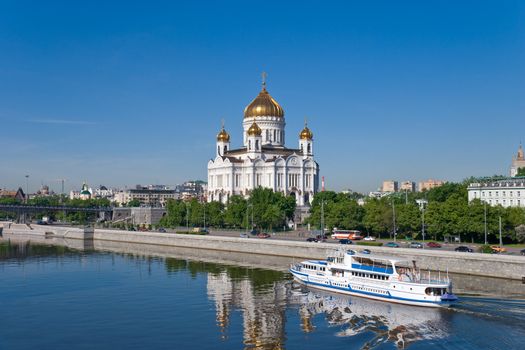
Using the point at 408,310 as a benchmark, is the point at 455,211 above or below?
above

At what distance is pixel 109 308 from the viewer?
41.5 metres

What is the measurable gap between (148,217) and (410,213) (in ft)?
242

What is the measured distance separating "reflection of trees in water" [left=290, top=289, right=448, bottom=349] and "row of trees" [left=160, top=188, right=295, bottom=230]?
159 ft

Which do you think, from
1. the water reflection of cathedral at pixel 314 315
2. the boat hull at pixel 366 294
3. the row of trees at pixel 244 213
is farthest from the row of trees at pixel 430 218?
the water reflection of cathedral at pixel 314 315

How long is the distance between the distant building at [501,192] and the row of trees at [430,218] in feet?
11.6

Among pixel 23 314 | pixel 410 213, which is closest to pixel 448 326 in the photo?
pixel 23 314

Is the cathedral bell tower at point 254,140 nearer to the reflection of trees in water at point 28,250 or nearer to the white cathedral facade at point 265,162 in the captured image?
the white cathedral facade at point 265,162

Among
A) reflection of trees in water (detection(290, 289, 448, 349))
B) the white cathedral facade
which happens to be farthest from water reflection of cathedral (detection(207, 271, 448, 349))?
the white cathedral facade

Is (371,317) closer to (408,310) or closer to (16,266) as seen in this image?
(408,310)

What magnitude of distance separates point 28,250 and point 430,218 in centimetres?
5168

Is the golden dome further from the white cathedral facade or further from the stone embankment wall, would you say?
the stone embankment wall

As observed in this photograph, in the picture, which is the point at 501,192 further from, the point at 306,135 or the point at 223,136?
the point at 223,136

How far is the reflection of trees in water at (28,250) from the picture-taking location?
77.7 meters

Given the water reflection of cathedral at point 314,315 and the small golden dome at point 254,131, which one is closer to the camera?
the water reflection of cathedral at point 314,315
